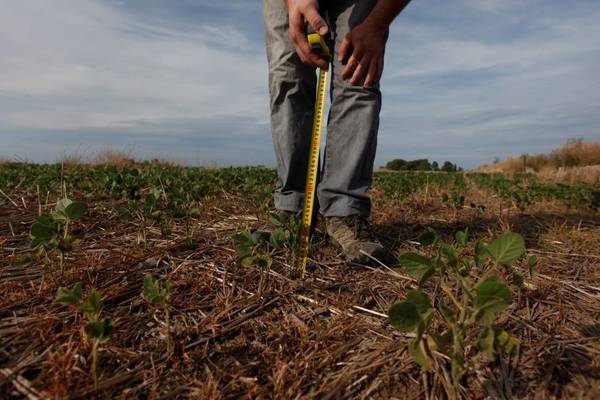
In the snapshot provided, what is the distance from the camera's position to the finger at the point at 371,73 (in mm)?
2231

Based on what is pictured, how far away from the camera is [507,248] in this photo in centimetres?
118

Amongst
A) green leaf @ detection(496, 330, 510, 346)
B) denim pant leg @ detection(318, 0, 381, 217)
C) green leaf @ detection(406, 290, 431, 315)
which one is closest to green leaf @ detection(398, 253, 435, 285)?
green leaf @ detection(406, 290, 431, 315)

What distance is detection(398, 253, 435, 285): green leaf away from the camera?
121cm

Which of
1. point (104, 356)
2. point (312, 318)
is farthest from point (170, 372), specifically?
point (312, 318)

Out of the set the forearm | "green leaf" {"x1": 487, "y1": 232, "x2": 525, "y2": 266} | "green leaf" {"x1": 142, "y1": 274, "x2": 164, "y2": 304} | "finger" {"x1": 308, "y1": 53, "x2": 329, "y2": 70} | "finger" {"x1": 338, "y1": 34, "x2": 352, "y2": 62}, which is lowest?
"green leaf" {"x1": 142, "y1": 274, "x2": 164, "y2": 304}

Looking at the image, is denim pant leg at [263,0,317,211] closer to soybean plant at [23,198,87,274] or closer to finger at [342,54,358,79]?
finger at [342,54,358,79]

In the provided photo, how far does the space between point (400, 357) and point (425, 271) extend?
31cm

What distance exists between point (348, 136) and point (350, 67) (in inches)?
17.8

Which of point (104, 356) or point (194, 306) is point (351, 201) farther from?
point (104, 356)

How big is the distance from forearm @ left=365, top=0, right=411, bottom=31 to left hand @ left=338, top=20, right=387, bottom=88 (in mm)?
19

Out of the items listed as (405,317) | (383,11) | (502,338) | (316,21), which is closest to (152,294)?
(405,317)

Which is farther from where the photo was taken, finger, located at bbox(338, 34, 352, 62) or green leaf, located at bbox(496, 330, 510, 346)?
finger, located at bbox(338, 34, 352, 62)

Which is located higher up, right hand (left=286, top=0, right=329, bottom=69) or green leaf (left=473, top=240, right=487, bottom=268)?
right hand (left=286, top=0, right=329, bottom=69)

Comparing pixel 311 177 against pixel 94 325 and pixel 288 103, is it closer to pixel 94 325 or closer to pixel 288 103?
pixel 288 103
